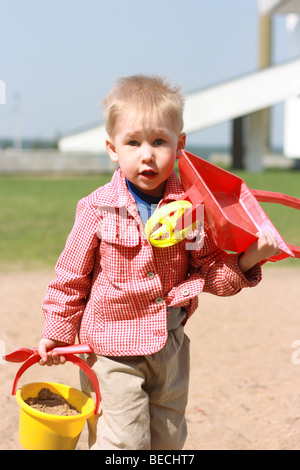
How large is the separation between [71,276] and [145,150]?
1.60ft

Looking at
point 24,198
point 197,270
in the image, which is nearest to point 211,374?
point 197,270

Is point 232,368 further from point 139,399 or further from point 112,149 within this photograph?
point 112,149

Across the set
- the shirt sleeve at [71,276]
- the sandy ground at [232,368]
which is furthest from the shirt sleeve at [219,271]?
Answer: the sandy ground at [232,368]

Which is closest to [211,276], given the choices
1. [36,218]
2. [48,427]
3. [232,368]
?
[48,427]

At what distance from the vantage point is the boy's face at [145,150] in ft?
6.85

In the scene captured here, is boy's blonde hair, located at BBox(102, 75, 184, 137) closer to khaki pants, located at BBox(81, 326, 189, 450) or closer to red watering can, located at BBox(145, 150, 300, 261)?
red watering can, located at BBox(145, 150, 300, 261)

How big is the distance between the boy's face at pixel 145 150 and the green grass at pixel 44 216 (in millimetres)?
5418

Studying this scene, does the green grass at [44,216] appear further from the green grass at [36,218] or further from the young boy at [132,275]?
the young boy at [132,275]

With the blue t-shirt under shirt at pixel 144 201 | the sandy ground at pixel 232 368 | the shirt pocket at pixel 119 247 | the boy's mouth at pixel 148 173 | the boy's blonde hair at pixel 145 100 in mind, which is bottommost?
the sandy ground at pixel 232 368

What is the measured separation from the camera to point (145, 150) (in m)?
2.08

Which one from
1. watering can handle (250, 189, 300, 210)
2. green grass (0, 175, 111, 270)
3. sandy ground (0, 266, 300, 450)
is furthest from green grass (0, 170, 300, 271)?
watering can handle (250, 189, 300, 210)

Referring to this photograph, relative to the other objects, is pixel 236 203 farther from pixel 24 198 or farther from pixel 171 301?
pixel 24 198

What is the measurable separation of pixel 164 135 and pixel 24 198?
43.7 ft
